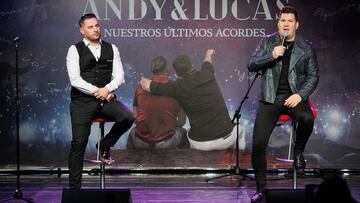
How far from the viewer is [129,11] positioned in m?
7.07

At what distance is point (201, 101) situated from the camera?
7133 mm

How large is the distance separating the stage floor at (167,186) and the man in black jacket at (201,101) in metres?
0.49

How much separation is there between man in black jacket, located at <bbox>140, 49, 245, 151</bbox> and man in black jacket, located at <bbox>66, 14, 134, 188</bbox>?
1.85 metres

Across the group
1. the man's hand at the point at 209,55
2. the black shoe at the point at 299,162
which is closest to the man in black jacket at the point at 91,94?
the black shoe at the point at 299,162

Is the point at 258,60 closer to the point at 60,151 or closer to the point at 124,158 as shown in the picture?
the point at 124,158

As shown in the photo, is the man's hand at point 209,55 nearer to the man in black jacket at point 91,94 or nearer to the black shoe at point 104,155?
the man in black jacket at point 91,94

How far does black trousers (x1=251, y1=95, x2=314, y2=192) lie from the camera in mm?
4871

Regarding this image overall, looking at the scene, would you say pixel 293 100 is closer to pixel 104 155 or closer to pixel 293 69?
pixel 293 69

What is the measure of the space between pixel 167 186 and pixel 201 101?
1.36 m

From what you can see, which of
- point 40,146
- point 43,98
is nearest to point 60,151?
point 40,146

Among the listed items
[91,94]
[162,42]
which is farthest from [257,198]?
[162,42]

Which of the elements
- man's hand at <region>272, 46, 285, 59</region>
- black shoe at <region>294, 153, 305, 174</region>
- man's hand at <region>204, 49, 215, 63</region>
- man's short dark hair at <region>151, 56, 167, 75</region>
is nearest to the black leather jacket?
man's hand at <region>272, 46, 285, 59</region>

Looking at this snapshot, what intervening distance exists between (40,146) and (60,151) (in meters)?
0.27

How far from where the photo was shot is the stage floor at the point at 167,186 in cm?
559
